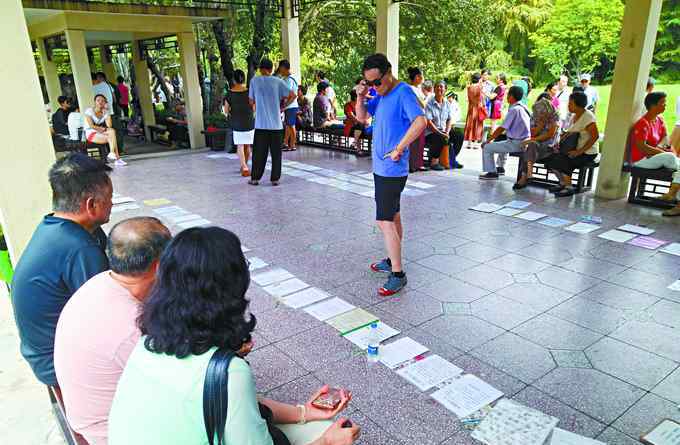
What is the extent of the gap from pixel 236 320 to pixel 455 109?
9.73 m

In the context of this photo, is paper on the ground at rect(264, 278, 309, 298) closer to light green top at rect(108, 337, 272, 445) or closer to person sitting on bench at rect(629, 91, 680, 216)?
light green top at rect(108, 337, 272, 445)

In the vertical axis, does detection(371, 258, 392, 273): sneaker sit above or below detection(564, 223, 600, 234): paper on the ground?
above

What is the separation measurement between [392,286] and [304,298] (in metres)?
0.69

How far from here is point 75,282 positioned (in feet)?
6.49

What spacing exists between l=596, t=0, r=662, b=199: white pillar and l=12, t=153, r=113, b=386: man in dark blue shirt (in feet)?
20.3

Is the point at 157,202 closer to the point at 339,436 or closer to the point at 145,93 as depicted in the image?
the point at 339,436

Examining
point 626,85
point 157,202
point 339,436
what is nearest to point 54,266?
point 339,436

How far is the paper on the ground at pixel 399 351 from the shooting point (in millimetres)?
2910

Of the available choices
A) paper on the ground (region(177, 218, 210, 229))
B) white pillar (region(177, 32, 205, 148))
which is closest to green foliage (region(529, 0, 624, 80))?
white pillar (region(177, 32, 205, 148))

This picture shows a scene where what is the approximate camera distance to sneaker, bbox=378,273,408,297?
378 centimetres

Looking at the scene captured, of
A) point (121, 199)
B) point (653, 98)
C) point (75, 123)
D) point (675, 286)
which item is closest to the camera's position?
point (675, 286)

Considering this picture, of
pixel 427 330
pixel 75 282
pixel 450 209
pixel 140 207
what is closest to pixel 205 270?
pixel 75 282

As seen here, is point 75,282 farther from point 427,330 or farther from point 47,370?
point 427,330

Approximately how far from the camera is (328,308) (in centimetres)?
358
